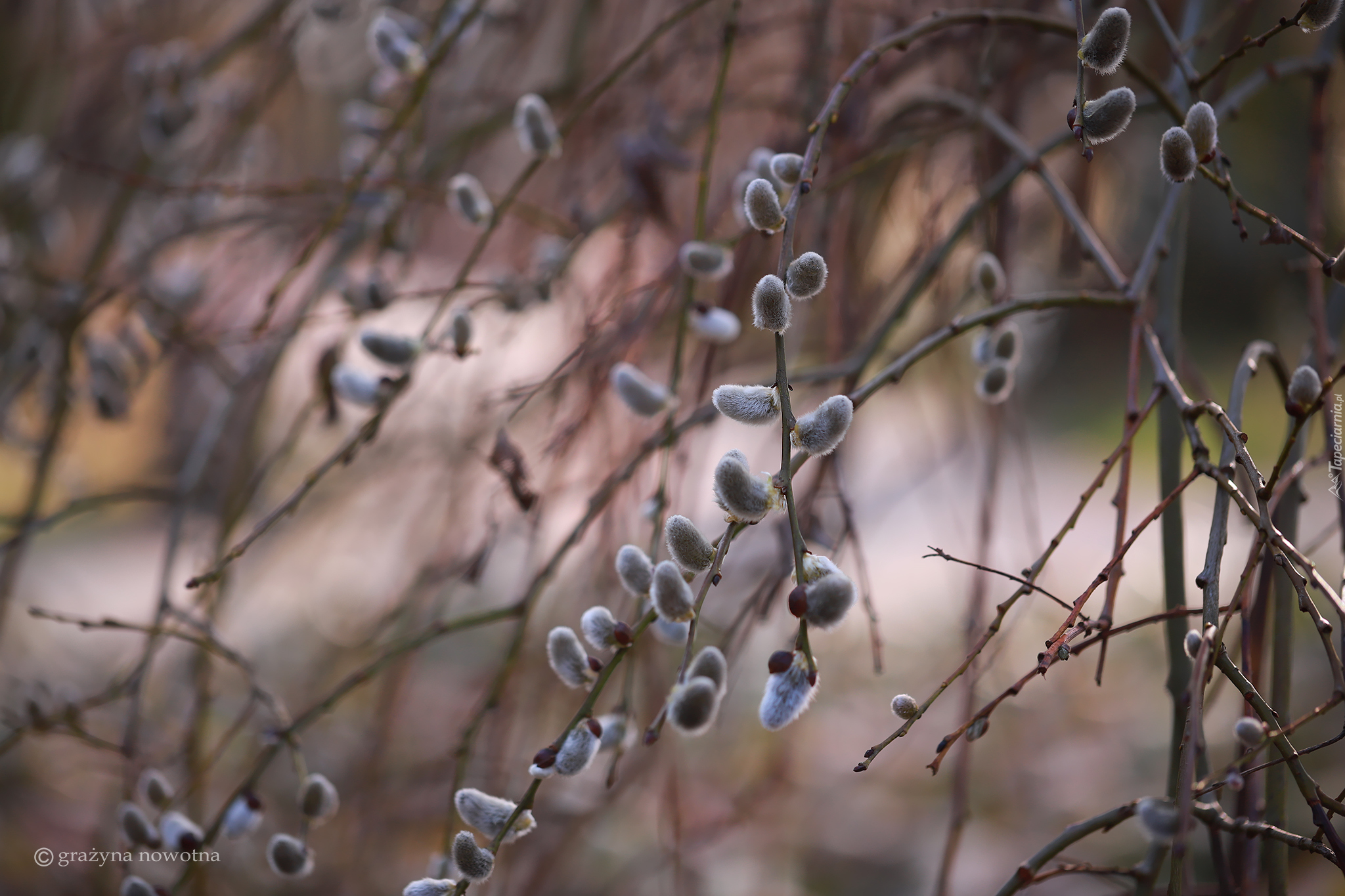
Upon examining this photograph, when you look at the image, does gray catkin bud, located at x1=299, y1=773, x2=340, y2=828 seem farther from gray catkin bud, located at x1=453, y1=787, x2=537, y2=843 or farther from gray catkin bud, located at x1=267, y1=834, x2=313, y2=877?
gray catkin bud, located at x1=453, y1=787, x2=537, y2=843

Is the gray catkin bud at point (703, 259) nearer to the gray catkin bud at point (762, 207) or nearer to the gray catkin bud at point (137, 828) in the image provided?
the gray catkin bud at point (762, 207)

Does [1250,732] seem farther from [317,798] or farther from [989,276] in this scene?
[317,798]

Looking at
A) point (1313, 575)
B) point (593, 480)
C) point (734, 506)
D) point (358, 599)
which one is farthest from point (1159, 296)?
point (358, 599)

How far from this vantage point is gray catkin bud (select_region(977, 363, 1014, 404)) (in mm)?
699

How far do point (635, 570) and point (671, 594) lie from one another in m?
0.06

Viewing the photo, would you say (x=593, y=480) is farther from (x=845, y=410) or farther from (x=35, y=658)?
(x=35, y=658)

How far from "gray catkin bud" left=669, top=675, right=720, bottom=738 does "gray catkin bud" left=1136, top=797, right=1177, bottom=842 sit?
0.65ft

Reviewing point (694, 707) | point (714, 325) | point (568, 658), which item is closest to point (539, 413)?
point (714, 325)

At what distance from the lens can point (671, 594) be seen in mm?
438

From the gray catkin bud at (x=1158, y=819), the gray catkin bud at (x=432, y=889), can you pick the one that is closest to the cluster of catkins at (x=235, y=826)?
the gray catkin bud at (x=432, y=889)

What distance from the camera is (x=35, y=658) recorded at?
90.7 inches

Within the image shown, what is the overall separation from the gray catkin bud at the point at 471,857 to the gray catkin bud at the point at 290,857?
0.20 meters

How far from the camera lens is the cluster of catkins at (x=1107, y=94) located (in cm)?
46

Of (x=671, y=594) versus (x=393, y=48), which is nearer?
(x=671, y=594)
